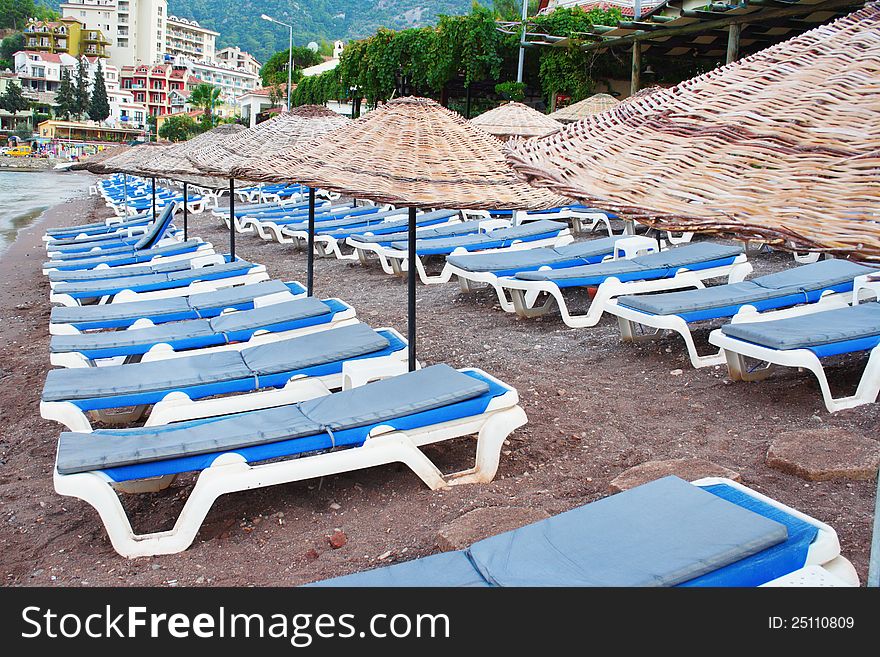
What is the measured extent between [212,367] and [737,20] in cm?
1208

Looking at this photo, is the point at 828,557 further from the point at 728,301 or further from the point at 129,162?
the point at 129,162

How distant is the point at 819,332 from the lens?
4555mm

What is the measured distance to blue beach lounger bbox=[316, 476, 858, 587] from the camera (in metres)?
2.23

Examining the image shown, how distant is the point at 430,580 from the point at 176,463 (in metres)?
1.44

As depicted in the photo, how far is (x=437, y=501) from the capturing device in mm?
3555

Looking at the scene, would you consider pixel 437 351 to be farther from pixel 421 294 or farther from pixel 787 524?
pixel 787 524

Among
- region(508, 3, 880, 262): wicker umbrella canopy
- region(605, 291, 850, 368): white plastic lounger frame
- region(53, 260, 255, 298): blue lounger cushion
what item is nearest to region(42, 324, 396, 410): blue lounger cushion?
region(605, 291, 850, 368): white plastic lounger frame

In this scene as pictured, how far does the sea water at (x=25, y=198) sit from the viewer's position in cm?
1969

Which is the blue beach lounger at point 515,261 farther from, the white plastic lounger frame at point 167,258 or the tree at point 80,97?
the tree at point 80,97

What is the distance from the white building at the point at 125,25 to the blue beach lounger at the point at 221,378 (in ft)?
420

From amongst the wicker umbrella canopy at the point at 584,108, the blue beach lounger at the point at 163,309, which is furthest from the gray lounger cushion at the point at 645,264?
the wicker umbrella canopy at the point at 584,108

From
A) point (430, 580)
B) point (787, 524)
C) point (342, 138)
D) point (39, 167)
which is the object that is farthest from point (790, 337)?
point (39, 167)

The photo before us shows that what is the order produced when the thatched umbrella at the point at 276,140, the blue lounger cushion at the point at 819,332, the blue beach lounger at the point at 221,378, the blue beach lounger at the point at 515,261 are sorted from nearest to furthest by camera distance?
the blue beach lounger at the point at 221,378 → the blue lounger cushion at the point at 819,332 → the thatched umbrella at the point at 276,140 → the blue beach lounger at the point at 515,261
